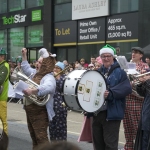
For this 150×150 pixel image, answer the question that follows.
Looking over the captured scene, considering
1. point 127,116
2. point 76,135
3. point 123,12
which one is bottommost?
point 76,135

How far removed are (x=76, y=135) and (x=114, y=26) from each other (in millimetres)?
9612

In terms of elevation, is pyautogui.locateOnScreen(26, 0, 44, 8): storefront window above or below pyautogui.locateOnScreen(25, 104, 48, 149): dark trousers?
above

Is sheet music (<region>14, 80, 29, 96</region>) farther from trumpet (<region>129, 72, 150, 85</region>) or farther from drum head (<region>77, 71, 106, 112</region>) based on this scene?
trumpet (<region>129, 72, 150, 85</region>)

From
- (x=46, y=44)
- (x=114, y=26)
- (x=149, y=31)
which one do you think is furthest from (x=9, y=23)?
(x=149, y=31)

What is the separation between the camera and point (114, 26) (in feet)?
59.8

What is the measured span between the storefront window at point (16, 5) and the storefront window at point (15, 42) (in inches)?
46.0

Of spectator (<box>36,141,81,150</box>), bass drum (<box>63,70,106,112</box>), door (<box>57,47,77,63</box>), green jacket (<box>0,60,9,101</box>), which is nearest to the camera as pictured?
spectator (<box>36,141,81,150</box>)

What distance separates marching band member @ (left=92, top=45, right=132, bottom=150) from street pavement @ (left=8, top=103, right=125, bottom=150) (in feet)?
5.12

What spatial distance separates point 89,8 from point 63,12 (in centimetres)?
227

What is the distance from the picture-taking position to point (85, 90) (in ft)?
17.6

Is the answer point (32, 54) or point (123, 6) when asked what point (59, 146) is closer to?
point (123, 6)

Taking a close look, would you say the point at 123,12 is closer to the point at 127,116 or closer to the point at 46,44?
the point at 46,44

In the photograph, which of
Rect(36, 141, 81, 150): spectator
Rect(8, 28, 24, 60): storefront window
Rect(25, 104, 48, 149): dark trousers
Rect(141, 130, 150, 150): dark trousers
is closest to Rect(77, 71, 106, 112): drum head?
Rect(141, 130, 150, 150): dark trousers

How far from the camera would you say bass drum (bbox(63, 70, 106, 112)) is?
5.30 meters
